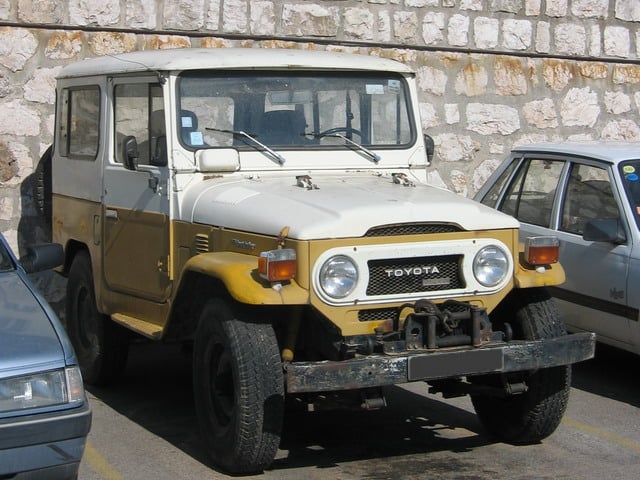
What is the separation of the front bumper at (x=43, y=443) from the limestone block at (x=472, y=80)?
22.7 ft

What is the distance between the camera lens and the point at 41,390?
474 centimetres

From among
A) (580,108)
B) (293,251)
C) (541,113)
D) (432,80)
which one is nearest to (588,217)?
(293,251)

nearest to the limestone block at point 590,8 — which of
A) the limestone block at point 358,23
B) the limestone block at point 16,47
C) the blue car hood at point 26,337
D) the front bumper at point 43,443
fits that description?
the limestone block at point 358,23

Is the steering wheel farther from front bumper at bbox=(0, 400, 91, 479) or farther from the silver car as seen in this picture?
front bumper at bbox=(0, 400, 91, 479)

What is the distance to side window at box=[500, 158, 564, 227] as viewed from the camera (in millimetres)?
8148

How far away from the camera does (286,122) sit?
6.81 meters

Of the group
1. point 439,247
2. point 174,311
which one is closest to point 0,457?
point 174,311

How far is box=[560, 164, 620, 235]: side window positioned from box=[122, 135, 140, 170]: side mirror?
119 inches

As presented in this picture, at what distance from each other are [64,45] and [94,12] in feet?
1.22

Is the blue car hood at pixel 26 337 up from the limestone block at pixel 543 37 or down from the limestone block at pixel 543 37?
down

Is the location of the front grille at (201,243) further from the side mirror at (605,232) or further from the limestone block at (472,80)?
the limestone block at (472,80)

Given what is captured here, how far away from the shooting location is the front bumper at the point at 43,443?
459 cm

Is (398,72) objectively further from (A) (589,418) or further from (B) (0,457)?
(B) (0,457)

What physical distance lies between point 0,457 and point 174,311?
77.0 inches
